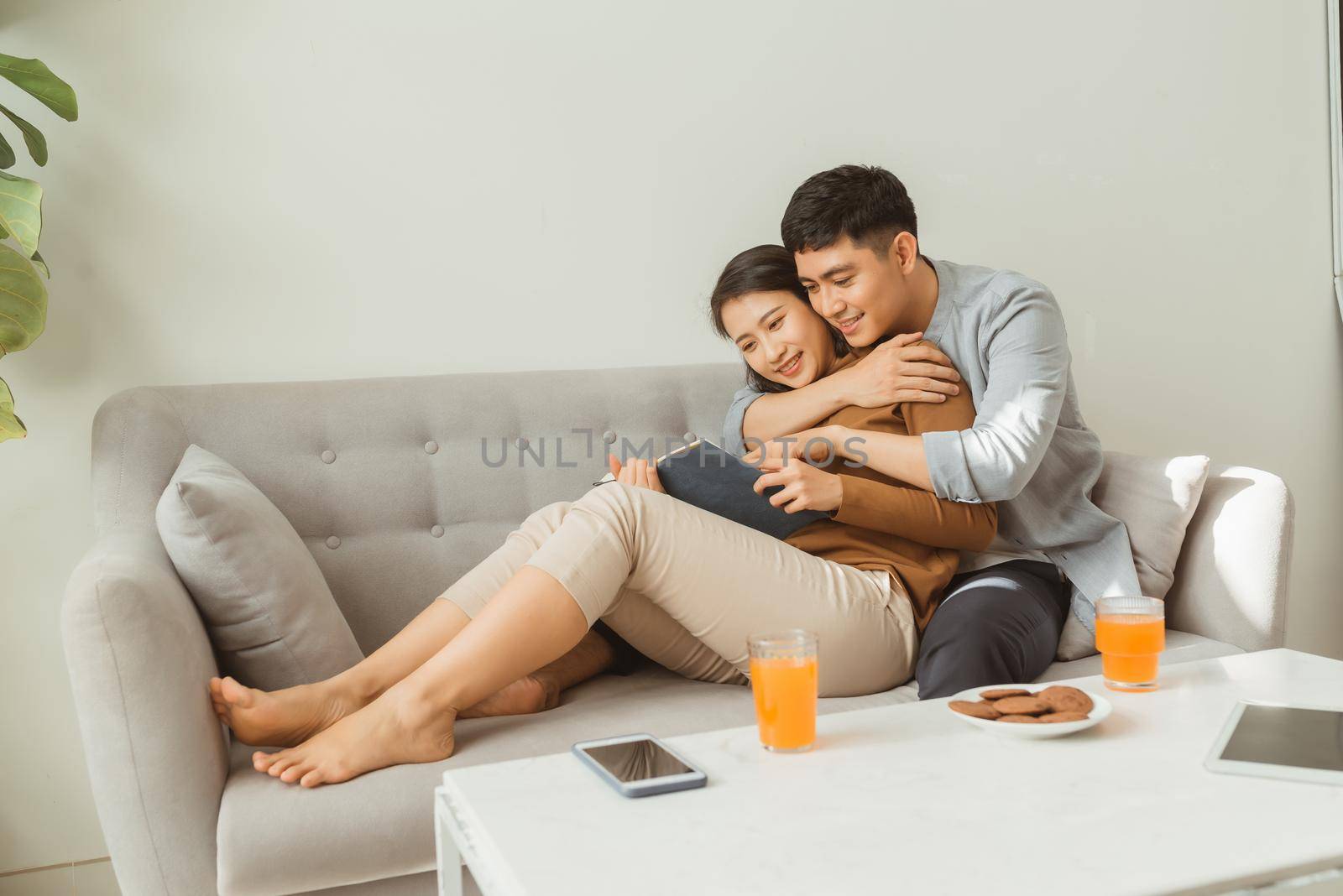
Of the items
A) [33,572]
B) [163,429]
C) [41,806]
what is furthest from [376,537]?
[41,806]

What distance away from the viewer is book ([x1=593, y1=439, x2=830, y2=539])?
1.67 meters

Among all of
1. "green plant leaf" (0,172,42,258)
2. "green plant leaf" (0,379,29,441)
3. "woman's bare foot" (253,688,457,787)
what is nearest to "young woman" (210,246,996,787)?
"woman's bare foot" (253,688,457,787)

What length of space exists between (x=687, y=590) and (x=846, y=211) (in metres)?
0.72

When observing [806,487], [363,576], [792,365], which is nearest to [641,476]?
[806,487]

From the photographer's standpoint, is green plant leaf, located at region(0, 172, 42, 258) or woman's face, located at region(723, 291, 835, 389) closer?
green plant leaf, located at region(0, 172, 42, 258)

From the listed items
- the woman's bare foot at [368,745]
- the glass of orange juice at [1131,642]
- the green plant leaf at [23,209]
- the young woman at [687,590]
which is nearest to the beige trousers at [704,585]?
the young woman at [687,590]

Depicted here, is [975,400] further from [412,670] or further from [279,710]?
[279,710]

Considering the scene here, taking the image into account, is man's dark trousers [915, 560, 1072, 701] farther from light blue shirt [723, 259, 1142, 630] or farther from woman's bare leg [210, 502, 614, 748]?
woman's bare leg [210, 502, 614, 748]

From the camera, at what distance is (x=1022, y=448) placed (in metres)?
1.62

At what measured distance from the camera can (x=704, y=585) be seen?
1467 millimetres

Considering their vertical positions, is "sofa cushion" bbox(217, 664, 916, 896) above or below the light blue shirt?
below

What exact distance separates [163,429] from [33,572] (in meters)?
0.43

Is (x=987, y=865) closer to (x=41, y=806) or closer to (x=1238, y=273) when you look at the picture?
(x=41, y=806)

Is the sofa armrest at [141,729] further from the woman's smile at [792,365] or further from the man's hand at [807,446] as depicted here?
the woman's smile at [792,365]
